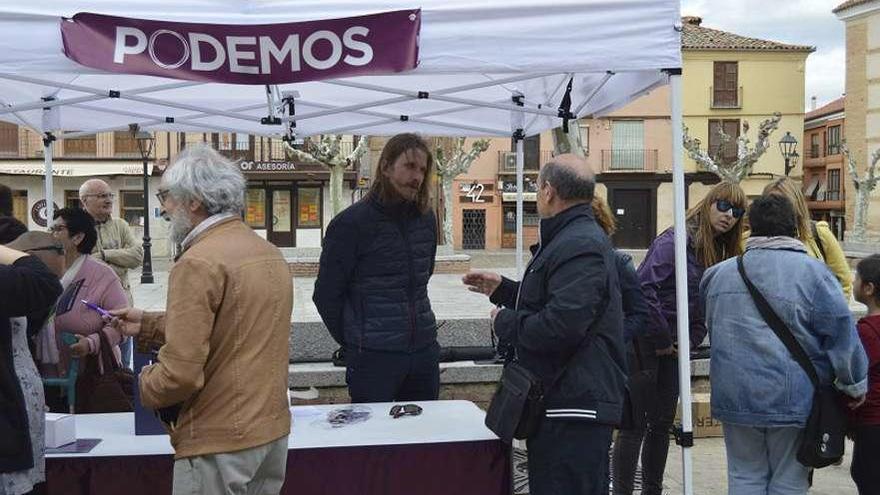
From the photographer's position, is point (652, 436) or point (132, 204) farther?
point (132, 204)

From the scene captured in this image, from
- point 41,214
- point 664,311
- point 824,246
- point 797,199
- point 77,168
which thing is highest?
point 77,168

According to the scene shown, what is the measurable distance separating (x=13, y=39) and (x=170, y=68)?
58 centimetres

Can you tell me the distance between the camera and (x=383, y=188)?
3896 millimetres

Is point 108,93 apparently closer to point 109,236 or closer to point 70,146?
point 109,236

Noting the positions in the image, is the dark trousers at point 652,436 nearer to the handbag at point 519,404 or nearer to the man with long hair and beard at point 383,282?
the man with long hair and beard at point 383,282

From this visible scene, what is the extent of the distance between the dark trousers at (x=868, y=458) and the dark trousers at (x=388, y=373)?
186cm

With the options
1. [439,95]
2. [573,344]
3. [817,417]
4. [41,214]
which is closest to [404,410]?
[573,344]

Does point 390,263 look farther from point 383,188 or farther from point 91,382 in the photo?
point 91,382

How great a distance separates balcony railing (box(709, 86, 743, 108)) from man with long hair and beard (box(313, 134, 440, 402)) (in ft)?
140

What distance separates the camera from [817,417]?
10.9 ft

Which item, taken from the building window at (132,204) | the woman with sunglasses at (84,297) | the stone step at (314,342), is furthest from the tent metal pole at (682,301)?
the building window at (132,204)

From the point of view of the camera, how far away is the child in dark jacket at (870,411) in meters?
3.55

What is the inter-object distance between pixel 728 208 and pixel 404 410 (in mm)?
1895

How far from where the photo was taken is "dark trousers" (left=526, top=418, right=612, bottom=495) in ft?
9.70
